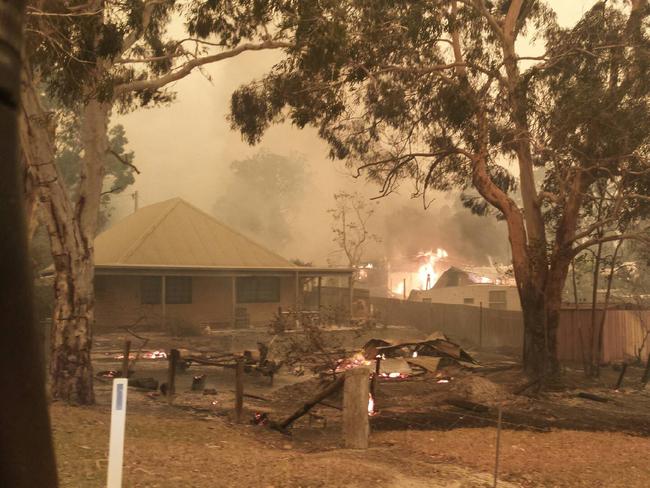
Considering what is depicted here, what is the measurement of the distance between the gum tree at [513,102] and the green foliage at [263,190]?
7957 cm

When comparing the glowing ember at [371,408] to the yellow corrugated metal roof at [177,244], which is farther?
the yellow corrugated metal roof at [177,244]

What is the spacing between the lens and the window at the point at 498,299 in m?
39.5

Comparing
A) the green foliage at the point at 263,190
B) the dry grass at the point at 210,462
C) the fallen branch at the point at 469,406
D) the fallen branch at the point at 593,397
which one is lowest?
the fallen branch at the point at 593,397

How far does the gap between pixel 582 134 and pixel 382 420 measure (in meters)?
9.01

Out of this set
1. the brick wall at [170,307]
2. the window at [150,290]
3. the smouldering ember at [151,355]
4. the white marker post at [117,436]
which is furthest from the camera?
the window at [150,290]

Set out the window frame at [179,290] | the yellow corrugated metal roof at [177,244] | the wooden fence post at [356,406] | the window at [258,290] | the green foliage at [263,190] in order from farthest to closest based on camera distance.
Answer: the green foliage at [263,190] → the window at [258,290] → the window frame at [179,290] → the yellow corrugated metal roof at [177,244] → the wooden fence post at [356,406]

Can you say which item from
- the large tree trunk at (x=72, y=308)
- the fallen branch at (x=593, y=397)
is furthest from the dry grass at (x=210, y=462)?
the fallen branch at (x=593, y=397)

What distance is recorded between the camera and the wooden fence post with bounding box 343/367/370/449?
8.01 metres

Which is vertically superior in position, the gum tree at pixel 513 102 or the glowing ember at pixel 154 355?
the gum tree at pixel 513 102

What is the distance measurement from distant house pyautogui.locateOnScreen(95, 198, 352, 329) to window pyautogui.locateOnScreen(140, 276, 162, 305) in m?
0.04

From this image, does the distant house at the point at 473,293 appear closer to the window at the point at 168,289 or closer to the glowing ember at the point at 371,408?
the window at the point at 168,289

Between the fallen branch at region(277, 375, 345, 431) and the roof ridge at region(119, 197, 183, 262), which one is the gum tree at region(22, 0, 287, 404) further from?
the roof ridge at region(119, 197, 183, 262)

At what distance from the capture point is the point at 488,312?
92.4 feet

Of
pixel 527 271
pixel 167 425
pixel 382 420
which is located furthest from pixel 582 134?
pixel 167 425
